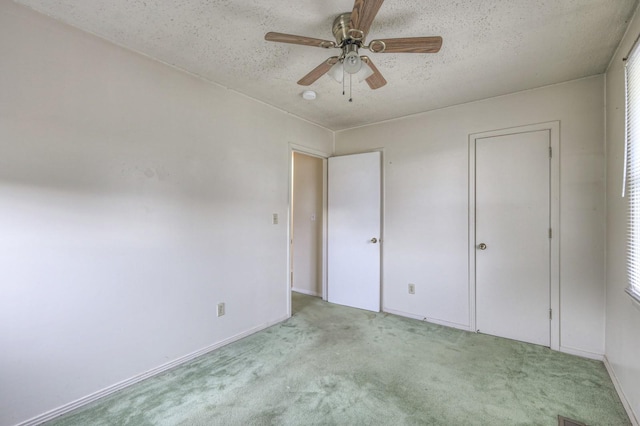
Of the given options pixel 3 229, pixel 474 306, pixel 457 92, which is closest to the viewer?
pixel 3 229

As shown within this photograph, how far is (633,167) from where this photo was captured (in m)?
1.77

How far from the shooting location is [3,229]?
5.08 ft

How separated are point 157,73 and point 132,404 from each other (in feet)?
7.85

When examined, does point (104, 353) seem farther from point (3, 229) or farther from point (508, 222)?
point (508, 222)

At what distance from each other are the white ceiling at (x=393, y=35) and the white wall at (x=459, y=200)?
30cm

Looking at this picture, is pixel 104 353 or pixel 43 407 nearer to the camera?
pixel 43 407

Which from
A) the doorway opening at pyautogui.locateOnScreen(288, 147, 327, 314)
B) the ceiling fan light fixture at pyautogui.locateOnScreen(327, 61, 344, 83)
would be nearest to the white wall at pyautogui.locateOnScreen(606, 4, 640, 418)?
the ceiling fan light fixture at pyautogui.locateOnScreen(327, 61, 344, 83)

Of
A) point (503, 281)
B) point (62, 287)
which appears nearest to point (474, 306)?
point (503, 281)

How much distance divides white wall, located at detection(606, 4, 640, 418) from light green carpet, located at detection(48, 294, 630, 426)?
22cm

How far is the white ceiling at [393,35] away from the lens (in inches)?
64.7

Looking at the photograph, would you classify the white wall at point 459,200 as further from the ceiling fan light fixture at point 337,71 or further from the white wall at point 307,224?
the ceiling fan light fixture at point 337,71

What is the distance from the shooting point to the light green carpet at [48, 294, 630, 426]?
1741mm

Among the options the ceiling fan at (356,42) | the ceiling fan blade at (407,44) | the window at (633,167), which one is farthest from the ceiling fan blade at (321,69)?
the window at (633,167)

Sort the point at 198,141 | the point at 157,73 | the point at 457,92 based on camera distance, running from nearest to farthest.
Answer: the point at 157,73
the point at 198,141
the point at 457,92
